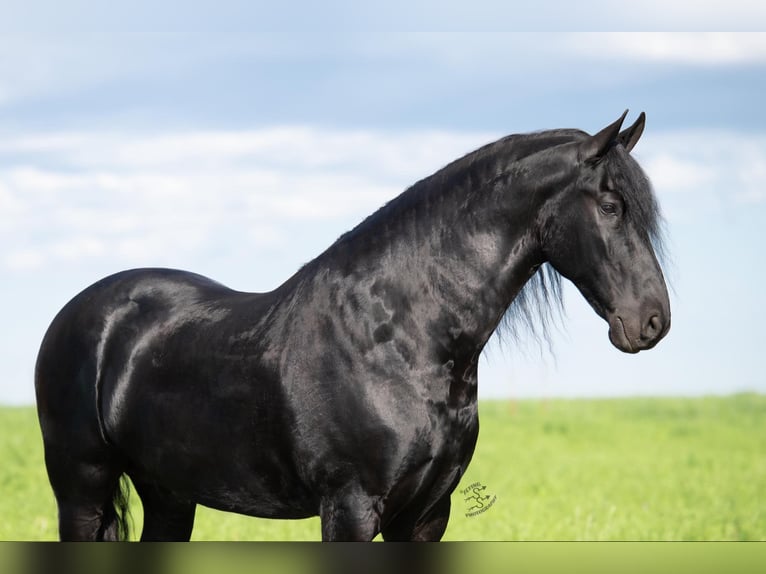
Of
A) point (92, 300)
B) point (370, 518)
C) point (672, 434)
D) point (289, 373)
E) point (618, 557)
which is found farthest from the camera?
point (672, 434)

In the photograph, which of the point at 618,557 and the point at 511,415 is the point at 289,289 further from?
the point at 511,415

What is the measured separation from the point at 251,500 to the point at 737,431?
421 inches

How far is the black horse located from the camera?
292cm

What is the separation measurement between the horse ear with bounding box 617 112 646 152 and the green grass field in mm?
2021

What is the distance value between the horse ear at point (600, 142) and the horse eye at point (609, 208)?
0.52 ft

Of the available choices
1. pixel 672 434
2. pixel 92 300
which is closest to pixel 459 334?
pixel 92 300

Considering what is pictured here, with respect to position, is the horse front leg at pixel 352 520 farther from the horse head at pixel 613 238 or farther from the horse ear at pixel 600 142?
the horse ear at pixel 600 142

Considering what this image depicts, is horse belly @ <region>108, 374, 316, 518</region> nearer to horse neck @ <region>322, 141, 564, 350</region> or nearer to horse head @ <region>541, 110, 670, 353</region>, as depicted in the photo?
horse neck @ <region>322, 141, 564, 350</region>

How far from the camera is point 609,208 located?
292 centimetres

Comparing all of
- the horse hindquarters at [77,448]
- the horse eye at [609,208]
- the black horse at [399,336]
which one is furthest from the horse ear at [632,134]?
the horse hindquarters at [77,448]

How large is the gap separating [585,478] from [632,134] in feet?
22.0

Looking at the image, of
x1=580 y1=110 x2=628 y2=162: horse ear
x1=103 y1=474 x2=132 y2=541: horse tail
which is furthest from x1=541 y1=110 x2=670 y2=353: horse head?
x1=103 y1=474 x2=132 y2=541: horse tail

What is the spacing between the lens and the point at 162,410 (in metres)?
3.49

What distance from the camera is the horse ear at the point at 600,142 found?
2.87 m
